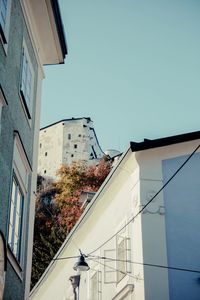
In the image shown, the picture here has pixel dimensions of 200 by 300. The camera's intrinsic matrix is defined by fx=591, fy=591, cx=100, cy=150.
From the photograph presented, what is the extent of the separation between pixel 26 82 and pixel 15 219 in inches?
112

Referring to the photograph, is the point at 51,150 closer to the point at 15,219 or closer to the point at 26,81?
the point at 26,81

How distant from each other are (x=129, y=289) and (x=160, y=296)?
1.02 m

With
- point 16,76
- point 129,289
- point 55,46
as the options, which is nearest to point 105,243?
point 129,289

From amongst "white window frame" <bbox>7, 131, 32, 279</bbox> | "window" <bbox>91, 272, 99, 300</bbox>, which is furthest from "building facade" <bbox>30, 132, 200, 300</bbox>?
"white window frame" <bbox>7, 131, 32, 279</bbox>

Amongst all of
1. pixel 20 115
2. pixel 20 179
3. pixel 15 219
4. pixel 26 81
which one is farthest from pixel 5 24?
pixel 15 219

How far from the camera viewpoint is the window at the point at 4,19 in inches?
365

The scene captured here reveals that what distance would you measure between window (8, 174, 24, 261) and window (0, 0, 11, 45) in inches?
95.3

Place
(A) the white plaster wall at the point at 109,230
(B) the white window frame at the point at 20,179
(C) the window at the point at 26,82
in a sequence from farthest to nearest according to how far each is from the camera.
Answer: (A) the white plaster wall at the point at 109,230, (C) the window at the point at 26,82, (B) the white window frame at the point at 20,179

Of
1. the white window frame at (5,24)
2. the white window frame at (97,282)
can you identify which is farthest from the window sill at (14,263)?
the white window frame at (97,282)

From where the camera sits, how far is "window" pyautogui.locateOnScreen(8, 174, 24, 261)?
9.93m

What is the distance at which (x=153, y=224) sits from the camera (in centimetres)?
1289

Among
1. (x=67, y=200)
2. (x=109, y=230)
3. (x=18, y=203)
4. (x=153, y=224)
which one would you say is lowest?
(x=18, y=203)

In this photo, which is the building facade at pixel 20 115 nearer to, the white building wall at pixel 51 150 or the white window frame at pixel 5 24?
the white window frame at pixel 5 24

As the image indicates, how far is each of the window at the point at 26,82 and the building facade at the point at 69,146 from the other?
285 ft
